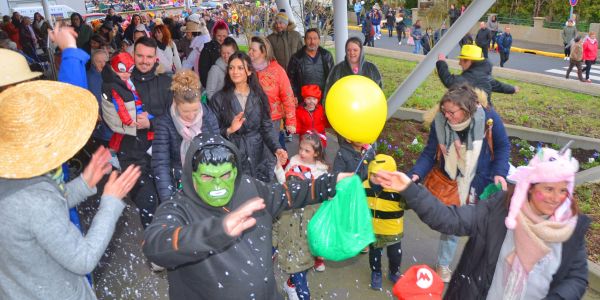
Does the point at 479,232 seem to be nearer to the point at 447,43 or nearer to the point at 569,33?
the point at 447,43

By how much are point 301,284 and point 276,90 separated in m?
2.29

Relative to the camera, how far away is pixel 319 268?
439 centimetres

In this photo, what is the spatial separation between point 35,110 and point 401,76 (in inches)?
433

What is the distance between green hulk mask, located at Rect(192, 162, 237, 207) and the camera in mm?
2170

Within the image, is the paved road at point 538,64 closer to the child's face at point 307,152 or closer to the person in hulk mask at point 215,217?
the child's face at point 307,152

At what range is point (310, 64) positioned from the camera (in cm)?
636

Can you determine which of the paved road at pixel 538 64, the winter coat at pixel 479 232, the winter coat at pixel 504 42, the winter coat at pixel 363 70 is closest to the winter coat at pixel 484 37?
the winter coat at pixel 504 42

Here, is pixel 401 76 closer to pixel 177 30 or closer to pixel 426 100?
pixel 426 100

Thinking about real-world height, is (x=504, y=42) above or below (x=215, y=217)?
below

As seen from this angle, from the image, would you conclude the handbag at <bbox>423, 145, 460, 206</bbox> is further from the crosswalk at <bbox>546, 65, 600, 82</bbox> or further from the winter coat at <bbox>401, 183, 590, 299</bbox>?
the crosswalk at <bbox>546, 65, 600, 82</bbox>

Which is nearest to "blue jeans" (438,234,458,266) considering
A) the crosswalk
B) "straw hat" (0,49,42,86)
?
"straw hat" (0,49,42,86)

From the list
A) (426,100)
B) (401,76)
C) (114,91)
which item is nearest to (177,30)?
(401,76)

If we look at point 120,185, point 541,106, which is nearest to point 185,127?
point 120,185

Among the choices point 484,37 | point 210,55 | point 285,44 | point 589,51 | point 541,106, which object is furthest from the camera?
point 484,37
